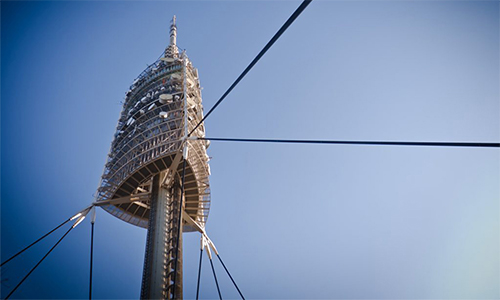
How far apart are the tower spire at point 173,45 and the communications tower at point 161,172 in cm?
590

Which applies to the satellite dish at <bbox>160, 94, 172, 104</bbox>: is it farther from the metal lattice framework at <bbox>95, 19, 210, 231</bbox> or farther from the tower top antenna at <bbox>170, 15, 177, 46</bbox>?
the tower top antenna at <bbox>170, 15, 177, 46</bbox>

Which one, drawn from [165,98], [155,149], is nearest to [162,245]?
[155,149]

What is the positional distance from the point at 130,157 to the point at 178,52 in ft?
65.9

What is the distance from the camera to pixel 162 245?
26.0m

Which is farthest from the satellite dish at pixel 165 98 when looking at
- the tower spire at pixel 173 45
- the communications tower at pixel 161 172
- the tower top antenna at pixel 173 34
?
the tower top antenna at pixel 173 34

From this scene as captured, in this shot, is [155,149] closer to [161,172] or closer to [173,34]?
[161,172]

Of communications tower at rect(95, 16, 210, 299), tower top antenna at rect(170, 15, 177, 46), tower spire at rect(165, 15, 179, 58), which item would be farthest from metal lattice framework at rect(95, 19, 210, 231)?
tower top antenna at rect(170, 15, 177, 46)

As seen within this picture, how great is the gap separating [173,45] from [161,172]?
2234cm

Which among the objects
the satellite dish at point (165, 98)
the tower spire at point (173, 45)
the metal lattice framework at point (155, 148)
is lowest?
the metal lattice framework at point (155, 148)

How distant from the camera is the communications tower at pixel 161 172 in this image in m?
25.7

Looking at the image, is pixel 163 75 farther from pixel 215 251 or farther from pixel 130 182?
pixel 215 251

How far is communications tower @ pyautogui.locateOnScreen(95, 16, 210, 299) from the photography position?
25.7 m

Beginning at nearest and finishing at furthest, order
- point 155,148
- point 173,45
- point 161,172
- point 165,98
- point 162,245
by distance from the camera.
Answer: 1. point 162,245
2. point 155,148
3. point 161,172
4. point 165,98
5. point 173,45

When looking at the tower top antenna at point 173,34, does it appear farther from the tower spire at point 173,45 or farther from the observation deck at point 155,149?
the observation deck at point 155,149
